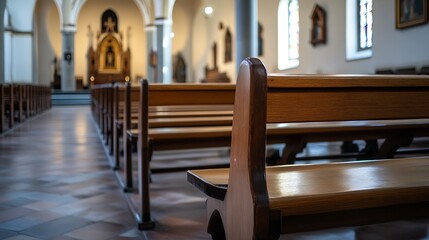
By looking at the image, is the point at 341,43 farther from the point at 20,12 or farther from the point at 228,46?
the point at 20,12

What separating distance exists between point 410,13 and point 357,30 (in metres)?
2.04

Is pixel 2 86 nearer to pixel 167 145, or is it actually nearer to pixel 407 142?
pixel 167 145

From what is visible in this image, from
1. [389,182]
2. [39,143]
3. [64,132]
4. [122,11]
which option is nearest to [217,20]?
[122,11]

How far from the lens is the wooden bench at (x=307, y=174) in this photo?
1.12 metres

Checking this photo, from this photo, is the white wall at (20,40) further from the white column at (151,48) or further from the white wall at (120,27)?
the white column at (151,48)

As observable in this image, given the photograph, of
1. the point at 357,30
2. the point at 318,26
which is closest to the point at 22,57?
the point at 318,26

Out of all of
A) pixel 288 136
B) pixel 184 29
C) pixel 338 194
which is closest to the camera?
pixel 338 194

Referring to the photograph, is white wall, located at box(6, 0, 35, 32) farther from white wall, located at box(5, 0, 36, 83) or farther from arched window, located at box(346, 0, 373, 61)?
arched window, located at box(346, 0, 373, 61)

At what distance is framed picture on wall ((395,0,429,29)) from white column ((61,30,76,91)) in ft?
49.3

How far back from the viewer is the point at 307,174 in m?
1.44

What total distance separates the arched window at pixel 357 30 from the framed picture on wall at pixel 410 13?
4.55 ft

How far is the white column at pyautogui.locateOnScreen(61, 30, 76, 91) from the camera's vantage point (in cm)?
1995

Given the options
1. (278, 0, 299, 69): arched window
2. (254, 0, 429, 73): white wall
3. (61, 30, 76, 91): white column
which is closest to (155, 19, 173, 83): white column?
(61, 30, 76, 91): white column

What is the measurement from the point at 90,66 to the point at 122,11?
3357mm
